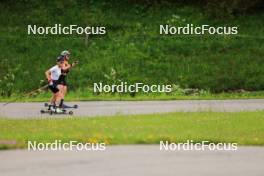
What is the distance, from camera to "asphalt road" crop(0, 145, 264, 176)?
12695mm

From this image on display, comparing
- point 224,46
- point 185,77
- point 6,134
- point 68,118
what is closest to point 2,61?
point 185,77

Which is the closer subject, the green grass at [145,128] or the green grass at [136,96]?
the green grass at [145,128]

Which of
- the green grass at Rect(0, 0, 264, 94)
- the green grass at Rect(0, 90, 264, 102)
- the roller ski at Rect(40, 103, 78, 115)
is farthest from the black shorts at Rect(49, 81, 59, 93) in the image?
the green grass at Rect(0, 0, 264, 94)

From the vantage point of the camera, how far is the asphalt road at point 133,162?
12.7 meters

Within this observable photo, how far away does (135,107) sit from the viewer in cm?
2323

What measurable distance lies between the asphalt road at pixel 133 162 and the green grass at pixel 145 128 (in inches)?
34.7

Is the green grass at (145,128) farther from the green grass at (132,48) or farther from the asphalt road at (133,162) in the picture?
the green grass at (132,48)

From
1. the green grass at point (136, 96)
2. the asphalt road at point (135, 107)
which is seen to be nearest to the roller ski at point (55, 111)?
the asphalt road at point (135, 107)

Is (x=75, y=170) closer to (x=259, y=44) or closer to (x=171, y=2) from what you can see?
(x=259, y=44)

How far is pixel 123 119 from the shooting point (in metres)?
19.5

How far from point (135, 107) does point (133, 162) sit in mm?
9664

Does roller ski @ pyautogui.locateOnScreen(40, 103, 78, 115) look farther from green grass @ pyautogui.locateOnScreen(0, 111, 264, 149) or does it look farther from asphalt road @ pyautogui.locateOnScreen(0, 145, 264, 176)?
asphalt road @ pyautogui.locateOnScreen(0, 145, 264, 176)

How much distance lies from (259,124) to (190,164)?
5564 mm

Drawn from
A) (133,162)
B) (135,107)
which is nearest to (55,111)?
(135,107)
